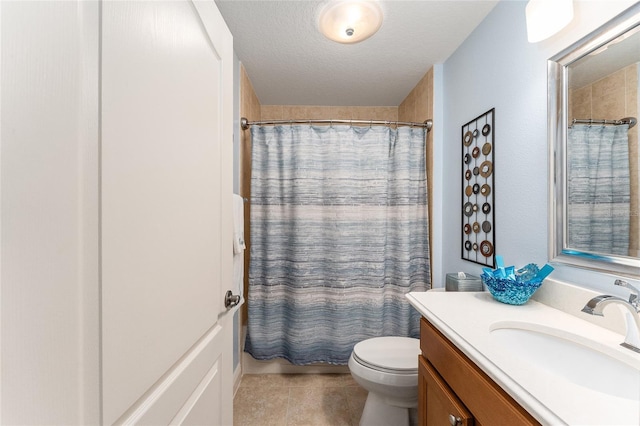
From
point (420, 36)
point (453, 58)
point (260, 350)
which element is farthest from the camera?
point (260, 350)

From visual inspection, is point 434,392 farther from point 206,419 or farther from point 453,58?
point 453,58

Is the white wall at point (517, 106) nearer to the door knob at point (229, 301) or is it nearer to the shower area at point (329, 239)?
the shower area at point (329, 239)

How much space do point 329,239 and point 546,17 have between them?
63.2 inches

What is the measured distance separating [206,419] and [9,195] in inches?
34.1

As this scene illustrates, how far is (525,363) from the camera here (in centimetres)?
69

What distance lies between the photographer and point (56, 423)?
16.0 inches

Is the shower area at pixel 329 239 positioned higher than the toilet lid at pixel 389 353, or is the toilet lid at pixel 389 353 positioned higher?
the shower area at pixel 329 239

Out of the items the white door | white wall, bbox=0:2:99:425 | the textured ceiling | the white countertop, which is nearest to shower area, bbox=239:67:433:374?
the textured ceiling

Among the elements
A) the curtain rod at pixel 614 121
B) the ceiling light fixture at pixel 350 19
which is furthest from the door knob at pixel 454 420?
the ceiling light fixture at pixel 350 19

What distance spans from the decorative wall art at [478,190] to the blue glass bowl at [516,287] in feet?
1.13

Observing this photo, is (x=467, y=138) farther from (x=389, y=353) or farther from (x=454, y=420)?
(x=454, y=420)

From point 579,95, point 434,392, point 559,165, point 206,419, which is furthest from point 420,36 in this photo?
point 206,419

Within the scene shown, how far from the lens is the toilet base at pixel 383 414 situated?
1.49 m

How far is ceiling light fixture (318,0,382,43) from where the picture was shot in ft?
4.46
